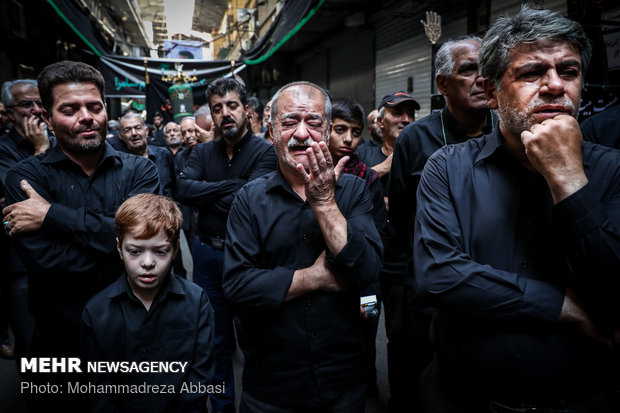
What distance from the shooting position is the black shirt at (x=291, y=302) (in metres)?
1.81

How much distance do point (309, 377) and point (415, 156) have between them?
1.64 metres

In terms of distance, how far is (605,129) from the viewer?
2256 millimetres

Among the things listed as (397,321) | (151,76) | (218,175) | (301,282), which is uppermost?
(151,76)

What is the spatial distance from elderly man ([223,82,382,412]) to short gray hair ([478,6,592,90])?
715mm

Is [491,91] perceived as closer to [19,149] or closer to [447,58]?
[447,58]

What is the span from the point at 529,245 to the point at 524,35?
2.56ft

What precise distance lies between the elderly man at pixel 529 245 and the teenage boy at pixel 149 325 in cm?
119

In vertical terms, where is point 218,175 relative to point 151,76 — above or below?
below

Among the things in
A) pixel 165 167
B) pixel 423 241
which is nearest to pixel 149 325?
pixel 423 241

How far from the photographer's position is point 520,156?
166 cm

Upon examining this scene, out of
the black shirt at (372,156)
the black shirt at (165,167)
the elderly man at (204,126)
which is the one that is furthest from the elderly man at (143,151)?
the black shirt at (372,156)

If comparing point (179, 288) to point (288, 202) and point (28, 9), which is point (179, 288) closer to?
point (288, 202)

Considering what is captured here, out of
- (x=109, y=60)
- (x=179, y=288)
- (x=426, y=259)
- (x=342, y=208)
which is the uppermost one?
(x=109, y=60)

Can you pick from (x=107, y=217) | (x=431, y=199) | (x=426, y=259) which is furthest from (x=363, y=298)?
(x=107, y=217)
